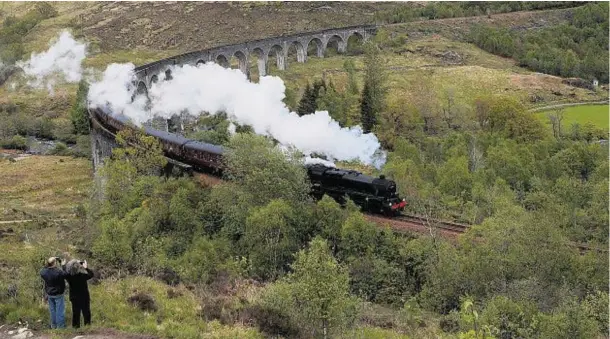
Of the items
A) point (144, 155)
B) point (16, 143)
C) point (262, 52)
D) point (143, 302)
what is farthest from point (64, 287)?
point (262, 52)

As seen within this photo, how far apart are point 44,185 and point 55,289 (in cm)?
5687

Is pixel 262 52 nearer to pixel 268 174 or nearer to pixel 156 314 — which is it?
pixel 268 174

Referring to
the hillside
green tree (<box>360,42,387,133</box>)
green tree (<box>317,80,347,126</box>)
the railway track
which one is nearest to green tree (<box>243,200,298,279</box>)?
the hillside

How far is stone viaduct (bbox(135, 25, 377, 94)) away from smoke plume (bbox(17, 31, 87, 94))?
27.2 metres

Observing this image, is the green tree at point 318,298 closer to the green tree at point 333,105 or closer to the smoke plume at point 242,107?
the smoke plume at point 242,107

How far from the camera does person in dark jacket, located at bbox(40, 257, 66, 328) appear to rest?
14766 millimetres

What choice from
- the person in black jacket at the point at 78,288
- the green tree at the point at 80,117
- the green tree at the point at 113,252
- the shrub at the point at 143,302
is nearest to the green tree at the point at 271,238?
the green tree at the point at 113,252

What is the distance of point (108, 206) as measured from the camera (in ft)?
123

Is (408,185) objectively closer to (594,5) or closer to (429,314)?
(429,314)

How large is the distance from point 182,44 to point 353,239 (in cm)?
10904

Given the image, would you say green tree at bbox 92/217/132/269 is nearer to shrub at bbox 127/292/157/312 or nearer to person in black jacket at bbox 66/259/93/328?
shrub at bbox 127/292/157/312

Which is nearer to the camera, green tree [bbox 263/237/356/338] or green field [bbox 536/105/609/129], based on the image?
green tree [bbox 263/237/356/338]

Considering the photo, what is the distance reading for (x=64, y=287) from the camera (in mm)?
14984

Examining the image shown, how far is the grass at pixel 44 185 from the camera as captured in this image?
188 ft
